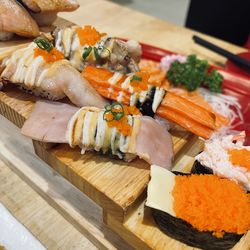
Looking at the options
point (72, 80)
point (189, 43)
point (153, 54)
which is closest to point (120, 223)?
point (72, 80)

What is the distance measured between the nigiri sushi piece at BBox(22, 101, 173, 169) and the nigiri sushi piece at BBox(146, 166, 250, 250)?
0.49 feet

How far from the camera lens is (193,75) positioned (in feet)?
7.80

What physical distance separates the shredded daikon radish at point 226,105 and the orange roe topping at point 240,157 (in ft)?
3.67

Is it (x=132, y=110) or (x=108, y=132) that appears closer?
(x=108, y=132)

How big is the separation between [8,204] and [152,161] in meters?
0.78

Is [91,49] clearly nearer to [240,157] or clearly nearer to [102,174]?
[102,174]

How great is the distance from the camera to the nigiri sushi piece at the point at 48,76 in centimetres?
139

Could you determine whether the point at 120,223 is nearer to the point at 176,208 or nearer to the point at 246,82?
the point at 176,208

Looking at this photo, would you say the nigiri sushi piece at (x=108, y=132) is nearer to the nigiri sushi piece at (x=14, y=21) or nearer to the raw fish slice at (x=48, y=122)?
the raw fish slice at (x=48, y=122)

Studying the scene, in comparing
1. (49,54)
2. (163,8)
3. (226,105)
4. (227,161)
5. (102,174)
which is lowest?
(163,8)

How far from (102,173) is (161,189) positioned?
250mm

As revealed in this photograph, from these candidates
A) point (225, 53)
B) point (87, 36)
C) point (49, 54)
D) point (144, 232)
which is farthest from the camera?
point (225, 53)

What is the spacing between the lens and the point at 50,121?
4.34ft

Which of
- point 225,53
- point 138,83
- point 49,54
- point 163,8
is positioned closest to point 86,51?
point 49,54
